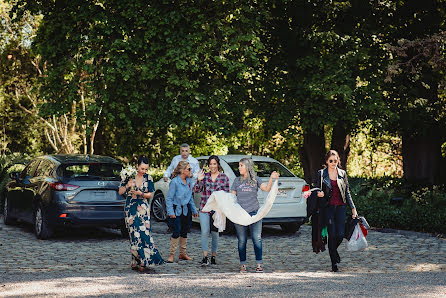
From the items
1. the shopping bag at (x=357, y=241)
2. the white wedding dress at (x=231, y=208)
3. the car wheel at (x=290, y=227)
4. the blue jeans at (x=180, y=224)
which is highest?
the white wedding dress at (x=231, y=208)

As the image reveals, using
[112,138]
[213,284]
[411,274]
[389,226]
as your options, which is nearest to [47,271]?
[213,284]

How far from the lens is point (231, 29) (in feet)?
54.5

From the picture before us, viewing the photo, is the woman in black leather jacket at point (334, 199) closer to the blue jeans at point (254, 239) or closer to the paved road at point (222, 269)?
the paved road at point (222, 269)

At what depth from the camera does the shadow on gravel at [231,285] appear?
23.2 feet

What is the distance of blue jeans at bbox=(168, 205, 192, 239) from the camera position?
1019 centimetres

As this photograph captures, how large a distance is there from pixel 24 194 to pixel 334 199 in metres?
7.52

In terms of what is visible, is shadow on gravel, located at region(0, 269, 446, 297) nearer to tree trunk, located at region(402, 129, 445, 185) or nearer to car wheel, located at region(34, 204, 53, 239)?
car wheel, located at region(34, 204, 53, 239)

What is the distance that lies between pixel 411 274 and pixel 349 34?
11183 mm

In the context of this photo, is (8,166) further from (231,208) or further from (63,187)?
(231,208)

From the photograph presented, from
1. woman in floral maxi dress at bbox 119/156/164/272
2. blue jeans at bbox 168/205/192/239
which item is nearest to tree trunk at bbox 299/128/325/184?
blue jeans at bbox 168/205/192/239

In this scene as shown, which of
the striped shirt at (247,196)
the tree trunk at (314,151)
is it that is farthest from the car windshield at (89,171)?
the tree trunk at (314,151)

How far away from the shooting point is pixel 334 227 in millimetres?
9320

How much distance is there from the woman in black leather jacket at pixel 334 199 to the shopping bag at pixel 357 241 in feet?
0.51

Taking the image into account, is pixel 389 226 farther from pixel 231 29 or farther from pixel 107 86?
pixel 107 86
